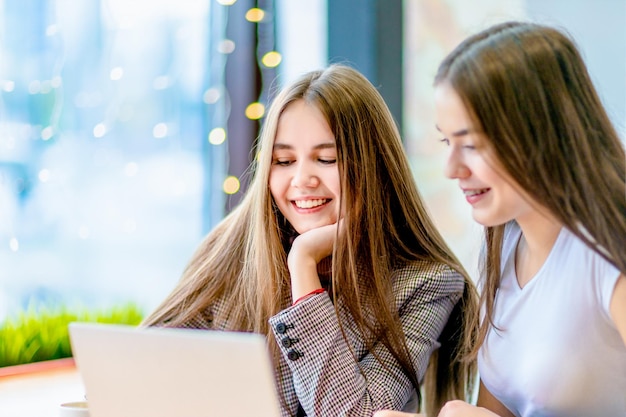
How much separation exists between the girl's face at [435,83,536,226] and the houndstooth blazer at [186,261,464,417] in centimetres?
34

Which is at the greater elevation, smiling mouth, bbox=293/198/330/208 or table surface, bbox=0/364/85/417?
smiling mouth, bbox=293/198/330/208

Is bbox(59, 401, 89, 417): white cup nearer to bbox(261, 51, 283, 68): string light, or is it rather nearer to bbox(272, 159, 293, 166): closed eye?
bbox(272, 159, 293, 166): closed eye

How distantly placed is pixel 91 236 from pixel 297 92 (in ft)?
4.02

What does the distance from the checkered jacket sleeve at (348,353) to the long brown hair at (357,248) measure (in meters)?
0.03

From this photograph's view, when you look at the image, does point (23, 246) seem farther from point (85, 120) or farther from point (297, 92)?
point (297, 92)

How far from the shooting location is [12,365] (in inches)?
83.5

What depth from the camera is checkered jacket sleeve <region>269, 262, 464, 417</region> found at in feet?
4.26

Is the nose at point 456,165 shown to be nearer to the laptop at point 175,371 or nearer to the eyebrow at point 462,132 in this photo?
the eyebrow at point 462,132

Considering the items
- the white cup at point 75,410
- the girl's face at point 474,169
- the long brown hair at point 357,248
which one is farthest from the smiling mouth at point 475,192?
the white cup at point 75,410

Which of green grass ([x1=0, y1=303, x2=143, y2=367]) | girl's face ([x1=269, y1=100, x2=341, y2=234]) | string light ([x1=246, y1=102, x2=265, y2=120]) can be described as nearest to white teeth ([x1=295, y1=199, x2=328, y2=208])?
girl's face ([x1=269, y1=100, x2=341, y2=234])

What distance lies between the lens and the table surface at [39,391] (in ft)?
5.08

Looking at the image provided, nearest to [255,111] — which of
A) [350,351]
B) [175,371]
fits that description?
[350,351]

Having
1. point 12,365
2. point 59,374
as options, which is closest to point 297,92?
point 59,374

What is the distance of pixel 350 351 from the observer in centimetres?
135
